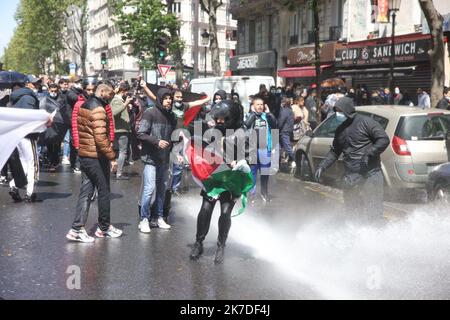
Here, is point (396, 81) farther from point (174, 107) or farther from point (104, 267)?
point (104, 267)

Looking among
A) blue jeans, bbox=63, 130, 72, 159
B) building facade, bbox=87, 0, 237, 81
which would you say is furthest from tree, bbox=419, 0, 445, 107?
building facade, bbox=87, 0, 237, 81

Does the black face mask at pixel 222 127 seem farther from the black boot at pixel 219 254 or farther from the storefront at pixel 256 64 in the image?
the storefront at pixel 256 64

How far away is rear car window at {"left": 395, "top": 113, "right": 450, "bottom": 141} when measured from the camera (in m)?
10.8

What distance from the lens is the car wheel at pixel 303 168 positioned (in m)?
13.6

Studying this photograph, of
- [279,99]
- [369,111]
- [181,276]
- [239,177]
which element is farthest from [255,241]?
[279,99]

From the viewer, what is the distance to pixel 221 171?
22.9 ft

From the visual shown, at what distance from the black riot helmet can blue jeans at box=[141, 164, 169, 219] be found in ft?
5.31

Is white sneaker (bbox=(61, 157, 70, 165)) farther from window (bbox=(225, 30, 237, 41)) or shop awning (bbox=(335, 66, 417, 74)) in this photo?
window (bbox=(225, 30, 237, 41))

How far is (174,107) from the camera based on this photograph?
9.47m

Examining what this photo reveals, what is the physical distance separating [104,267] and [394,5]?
13935 mm

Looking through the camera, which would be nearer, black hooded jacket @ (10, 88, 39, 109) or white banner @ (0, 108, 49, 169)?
white banner @ (0, 108, 49, 169)

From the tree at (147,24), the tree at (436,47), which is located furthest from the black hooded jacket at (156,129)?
the tree at (147,24)

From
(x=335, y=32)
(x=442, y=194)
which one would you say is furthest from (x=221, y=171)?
(x=335, y=32)

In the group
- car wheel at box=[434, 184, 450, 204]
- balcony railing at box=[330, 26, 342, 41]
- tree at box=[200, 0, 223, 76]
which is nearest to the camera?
car wheel at box=[434, 184, 450, 204]
